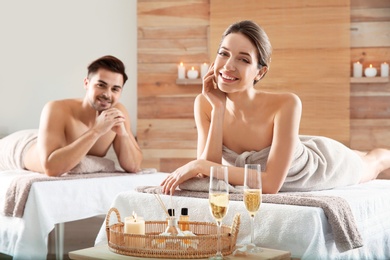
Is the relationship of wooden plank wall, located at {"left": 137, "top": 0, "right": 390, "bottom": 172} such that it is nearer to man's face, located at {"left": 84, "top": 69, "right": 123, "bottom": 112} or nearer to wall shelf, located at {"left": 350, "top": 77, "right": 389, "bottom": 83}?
wall shelf, located at {"left": 350, "top": 77, "right": 389, "bottom": 83}

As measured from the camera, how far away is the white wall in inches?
178

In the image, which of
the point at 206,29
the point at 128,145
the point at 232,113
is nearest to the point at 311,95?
the point at 206,29

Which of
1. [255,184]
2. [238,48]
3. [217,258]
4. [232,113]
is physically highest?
[238,48]

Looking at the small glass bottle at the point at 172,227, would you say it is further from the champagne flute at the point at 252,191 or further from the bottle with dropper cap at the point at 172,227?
the champagne flute at the point at 252,191

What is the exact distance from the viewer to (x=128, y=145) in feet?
11.6

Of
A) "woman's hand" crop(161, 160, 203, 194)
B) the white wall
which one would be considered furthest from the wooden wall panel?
"woman's hand" crop(161, 160, 203, 194)

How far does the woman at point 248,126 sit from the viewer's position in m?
2.36

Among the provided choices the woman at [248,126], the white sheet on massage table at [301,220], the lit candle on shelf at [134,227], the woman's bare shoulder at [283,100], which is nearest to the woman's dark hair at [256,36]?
the woman at [248,126]

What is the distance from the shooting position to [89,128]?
3.53m

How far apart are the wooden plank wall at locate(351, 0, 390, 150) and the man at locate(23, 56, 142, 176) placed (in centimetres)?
154

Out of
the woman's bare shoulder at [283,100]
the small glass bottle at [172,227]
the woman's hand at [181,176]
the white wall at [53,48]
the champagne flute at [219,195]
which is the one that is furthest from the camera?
the white wall at [53,48]

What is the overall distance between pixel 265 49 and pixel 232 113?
28 cm

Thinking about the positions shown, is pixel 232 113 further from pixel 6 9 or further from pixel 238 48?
pixel 6 9

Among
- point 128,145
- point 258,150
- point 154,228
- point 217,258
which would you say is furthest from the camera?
point 128,145
